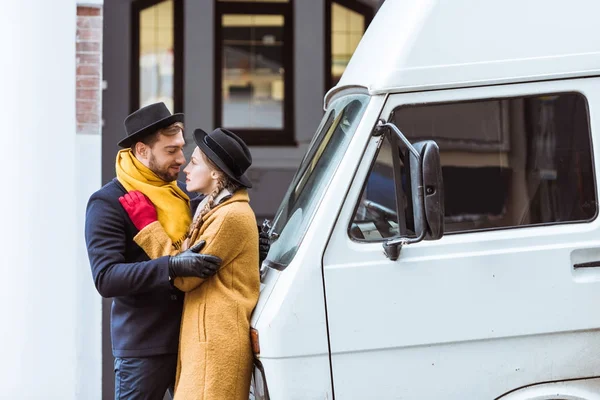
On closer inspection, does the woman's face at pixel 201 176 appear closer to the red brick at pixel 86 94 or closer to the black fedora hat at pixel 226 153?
the black fedora hat at pixel 226 153

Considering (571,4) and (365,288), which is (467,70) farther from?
(365,288)

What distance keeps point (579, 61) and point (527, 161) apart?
0.47 m

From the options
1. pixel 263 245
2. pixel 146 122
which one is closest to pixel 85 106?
pixel 146 122

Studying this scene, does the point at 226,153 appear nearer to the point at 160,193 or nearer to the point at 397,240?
the point at 160,193

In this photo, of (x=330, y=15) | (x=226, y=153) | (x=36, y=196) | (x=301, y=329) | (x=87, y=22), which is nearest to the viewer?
(x=301, y=329)

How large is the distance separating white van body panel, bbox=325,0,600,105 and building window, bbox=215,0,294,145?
20.4 feet

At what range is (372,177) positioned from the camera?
162 inches

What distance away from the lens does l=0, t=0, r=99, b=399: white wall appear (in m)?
6.54

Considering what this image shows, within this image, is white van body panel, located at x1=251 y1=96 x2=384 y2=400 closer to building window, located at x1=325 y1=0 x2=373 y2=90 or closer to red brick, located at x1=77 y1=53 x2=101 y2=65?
red brick, located at x1=77 y1=53 x2=101 y2=65

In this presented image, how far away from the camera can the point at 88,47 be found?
6730 millimetres

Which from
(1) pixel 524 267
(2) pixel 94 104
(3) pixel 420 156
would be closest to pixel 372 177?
(3) pixel 420 156

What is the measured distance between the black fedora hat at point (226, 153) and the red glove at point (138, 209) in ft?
1.14

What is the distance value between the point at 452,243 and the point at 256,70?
6.71m

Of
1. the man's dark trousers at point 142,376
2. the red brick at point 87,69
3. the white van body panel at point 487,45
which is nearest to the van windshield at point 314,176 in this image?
the white van body panel at point 487,45
